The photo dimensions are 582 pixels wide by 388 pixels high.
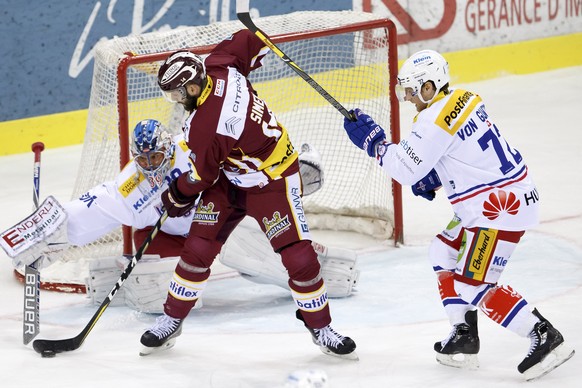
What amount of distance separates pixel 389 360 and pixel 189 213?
112cm

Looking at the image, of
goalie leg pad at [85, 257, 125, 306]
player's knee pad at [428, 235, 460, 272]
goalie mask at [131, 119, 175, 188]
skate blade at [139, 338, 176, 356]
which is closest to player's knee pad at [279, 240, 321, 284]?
player's knee pad at [428, 235, 460, 272]

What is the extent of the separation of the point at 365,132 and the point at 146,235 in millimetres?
1208

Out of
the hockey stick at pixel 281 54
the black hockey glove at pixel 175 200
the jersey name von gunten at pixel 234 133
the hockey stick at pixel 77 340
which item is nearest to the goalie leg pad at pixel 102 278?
the hockey stick at pixel 77 340

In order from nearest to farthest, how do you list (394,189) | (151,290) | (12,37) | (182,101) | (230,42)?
(182,101) < (230,42) < (151,290) < (394,189) < (12,37)

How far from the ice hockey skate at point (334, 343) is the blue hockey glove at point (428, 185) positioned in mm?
567

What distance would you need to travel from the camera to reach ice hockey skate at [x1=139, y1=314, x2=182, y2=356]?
4.18 m

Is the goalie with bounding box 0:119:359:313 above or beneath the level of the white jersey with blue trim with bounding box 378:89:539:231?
beneath

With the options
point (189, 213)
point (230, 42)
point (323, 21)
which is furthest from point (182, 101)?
point (323, 21)

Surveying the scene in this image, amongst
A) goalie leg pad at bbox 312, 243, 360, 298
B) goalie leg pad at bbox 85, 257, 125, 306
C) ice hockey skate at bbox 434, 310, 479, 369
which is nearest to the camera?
ice hockey skate at bbox 434, 310, 479, 369

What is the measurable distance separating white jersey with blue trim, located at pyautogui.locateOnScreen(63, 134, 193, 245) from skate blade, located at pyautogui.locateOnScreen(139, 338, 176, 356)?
0.66 meters

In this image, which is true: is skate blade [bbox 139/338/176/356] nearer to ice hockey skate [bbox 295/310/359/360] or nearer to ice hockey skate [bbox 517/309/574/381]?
ice hockey skate [bbox 295/310/359/360]

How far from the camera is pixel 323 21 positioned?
18.8 ft

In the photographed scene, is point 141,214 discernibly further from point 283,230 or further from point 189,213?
point 283,230

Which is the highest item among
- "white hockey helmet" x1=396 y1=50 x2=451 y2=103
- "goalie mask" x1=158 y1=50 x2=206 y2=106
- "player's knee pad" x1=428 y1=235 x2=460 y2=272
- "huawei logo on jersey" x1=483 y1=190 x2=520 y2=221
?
"goalie mask" x1=158 y1=50 x2=206 y2=106
